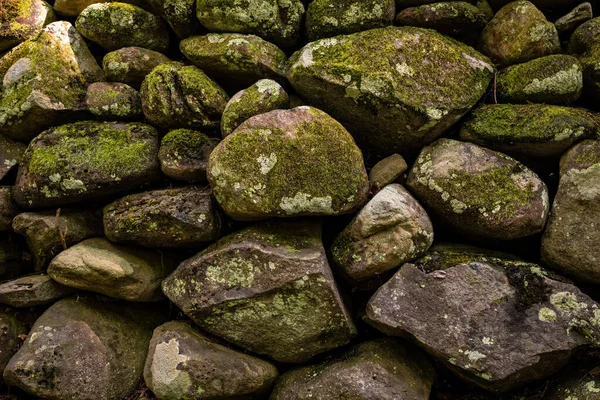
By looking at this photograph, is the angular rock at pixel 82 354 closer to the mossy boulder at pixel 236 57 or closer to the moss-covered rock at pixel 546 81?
the mossy boulder at pixel 236 57

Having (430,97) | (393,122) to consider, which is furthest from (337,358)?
(430,97)

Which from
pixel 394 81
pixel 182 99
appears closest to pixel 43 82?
pixel 182 99

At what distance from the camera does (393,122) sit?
3951mm

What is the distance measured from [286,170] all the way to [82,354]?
240 cm

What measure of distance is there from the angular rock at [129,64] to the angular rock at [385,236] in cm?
261

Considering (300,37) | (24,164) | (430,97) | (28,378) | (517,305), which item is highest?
(300,37)

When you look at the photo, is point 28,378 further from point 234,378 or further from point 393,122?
point 393,122

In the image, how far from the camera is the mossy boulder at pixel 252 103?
404 centimetres

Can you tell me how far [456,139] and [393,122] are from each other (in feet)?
2.02

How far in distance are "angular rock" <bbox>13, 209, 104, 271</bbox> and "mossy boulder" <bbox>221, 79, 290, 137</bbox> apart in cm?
161

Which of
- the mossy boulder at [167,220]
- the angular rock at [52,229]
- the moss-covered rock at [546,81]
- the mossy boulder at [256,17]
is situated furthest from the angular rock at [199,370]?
the moss-covered rock at [546,81]

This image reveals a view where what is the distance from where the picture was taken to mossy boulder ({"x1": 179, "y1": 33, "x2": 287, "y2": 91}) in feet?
13.9

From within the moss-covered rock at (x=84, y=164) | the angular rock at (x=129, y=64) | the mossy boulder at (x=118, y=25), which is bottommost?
the moss-covered rock at (x=84, y=164)

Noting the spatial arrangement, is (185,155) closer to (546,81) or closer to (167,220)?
(167,220)
